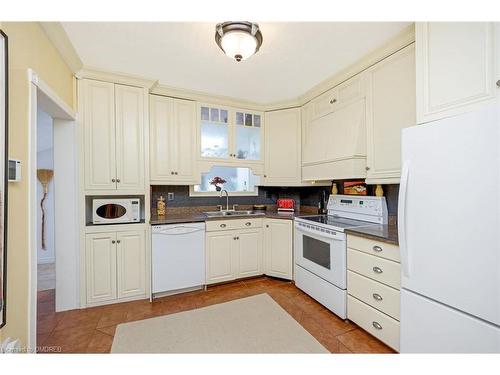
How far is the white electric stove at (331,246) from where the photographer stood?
2143 mm

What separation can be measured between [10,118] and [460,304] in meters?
2.70

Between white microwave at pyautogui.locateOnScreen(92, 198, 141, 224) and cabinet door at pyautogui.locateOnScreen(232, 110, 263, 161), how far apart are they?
1.49 meters

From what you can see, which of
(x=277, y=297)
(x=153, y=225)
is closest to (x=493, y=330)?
(x=277, y=297)

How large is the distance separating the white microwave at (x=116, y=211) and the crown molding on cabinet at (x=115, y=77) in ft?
4.34

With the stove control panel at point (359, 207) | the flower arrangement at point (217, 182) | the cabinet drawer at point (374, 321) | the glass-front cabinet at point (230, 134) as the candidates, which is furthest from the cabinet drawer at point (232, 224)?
the cabinet drawer at point (374, 321)

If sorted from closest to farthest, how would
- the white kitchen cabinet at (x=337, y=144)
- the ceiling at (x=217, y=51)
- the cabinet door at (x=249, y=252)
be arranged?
the ceiling at (x=217, y=51), the white kitchen cabinet at (x=337, y=144), the cabinet door at (x=249, y=252)

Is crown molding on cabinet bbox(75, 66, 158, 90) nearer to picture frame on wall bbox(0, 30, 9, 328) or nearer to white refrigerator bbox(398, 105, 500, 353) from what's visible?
picture frame on wall bbox(0, 30, 9, 328)

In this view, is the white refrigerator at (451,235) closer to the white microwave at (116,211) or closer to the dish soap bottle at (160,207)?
the white microwave at (116,211)

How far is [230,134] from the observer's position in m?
3.24

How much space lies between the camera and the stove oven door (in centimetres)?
213

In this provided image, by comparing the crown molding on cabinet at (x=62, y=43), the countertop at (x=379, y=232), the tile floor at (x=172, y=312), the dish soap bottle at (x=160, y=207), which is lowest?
the tile floor at (x=172, y=312)

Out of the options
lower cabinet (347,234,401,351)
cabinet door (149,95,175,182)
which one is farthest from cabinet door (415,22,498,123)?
cabinet door (149,95,175,182)

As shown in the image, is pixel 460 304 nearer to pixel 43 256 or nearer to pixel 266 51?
pixel 266 51

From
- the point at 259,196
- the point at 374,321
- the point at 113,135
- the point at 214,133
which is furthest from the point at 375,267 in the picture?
the point at 113,135
